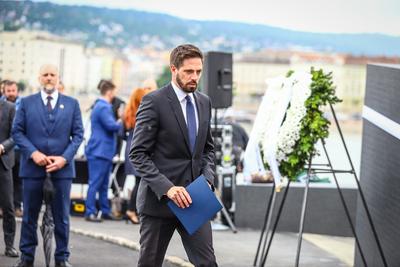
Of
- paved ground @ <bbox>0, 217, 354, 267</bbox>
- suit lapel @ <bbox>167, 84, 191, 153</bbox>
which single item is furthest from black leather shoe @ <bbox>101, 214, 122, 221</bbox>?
suit lapel @ <bbox>167, 84, 191, 153</bbox>

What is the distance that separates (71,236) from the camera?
1093 centimetres

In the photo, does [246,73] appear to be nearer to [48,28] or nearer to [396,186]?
[48,28]

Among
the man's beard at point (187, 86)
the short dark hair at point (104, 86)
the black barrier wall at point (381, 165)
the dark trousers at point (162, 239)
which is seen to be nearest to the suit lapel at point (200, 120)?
the man's beard at point (187, 86)

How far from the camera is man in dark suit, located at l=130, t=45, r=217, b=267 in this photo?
5633mm

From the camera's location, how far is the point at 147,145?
5.71m

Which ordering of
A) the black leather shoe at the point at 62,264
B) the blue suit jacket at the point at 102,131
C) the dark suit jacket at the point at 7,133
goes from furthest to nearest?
the blue suit jacket at the point at 102,131 < the dark suit jacket at the point at 7,133 < the black leather shoe at the point at 62,264

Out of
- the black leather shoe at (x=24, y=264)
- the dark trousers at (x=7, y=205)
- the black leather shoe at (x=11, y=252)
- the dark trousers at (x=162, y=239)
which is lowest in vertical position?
the black leather shoe at (x=11, y=252)

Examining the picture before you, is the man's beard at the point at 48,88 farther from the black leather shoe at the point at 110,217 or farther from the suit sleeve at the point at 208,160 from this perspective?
the black leather shoe at the point at 110,217

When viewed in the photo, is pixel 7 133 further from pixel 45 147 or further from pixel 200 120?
pixel 200 120

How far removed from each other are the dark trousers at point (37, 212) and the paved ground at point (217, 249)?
0.37 m

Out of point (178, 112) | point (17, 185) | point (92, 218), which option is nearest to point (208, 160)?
point (178, 112)

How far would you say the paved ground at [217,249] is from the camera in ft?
30.5

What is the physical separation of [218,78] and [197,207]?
268 inches

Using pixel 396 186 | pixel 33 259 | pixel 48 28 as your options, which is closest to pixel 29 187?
pixel 33 259
